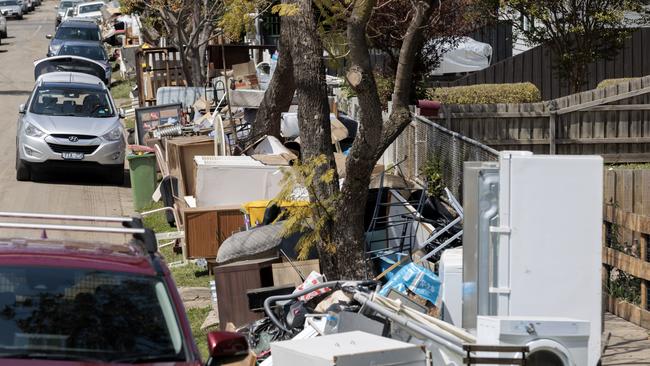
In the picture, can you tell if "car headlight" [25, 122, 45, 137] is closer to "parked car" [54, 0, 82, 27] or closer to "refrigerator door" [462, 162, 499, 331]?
"refrigerator door" [462, 162, 499, 331]

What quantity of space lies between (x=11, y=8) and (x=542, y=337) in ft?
204

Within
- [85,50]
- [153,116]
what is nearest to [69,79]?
[153,116]

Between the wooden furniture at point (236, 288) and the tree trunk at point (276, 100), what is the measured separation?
6.58 m

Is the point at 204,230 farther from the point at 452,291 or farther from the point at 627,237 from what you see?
the point at 627,237

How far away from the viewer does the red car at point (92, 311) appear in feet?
18.2

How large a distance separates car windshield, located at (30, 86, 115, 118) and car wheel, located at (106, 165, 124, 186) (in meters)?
1.14

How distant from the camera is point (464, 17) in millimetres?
20625

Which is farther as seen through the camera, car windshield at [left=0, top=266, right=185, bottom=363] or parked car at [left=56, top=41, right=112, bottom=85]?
parked car at [left=56, top=41, right=112, bottom=85]

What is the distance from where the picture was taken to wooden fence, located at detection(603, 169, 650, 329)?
993 cm

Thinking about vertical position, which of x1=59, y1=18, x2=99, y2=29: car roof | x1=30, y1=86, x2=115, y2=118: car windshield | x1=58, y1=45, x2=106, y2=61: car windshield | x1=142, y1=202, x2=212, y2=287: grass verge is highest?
x1=59, y1=18, x2=99, y2=29: car roof

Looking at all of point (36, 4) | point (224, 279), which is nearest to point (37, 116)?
point (224, 279)

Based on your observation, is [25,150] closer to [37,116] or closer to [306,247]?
[37,116]

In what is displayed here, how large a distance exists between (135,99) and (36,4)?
50179 mm

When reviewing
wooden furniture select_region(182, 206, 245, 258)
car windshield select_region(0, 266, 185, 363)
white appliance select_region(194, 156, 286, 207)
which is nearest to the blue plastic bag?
car windshield select_region(0, 266, 185, 363)
